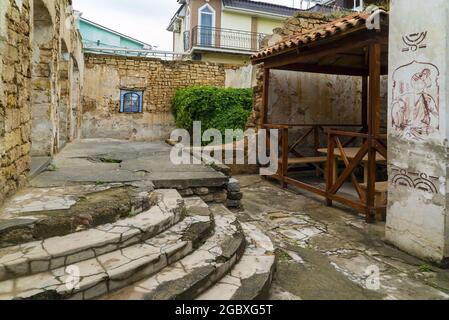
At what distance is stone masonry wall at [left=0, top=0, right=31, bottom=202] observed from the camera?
2.79 meters

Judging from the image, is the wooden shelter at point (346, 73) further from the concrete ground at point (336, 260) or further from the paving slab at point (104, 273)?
the paving slab at point (104, 273)

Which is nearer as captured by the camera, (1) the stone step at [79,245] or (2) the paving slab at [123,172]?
(1) the stone step at [79,245]

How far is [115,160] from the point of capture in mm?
5438

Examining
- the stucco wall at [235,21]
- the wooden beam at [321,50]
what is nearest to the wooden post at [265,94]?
the wooden beam at [321,50]

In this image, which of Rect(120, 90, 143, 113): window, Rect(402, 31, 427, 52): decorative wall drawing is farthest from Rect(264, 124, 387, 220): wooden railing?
Rect(120, 90, 143, 113): window

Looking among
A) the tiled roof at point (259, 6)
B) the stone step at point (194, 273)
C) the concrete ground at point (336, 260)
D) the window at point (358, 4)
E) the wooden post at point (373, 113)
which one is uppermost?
the tiled roof at point (259, 6)

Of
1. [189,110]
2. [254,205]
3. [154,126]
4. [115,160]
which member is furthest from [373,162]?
Result: [154,126]

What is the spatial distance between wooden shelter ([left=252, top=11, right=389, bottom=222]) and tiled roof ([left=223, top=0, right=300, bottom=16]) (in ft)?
50.4

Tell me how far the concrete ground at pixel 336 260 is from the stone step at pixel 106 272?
2.65ft

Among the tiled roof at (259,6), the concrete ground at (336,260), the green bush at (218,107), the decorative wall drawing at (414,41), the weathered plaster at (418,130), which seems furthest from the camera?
the tiled roof at (259,6)

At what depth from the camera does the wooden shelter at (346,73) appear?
436 cm
